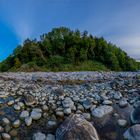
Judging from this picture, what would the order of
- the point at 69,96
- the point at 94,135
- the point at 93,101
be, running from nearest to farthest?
the point at 94,135, the point at 93,101, the point at 69,96

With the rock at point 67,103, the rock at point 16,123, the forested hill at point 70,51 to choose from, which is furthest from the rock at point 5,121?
the forested hill at point 70,51

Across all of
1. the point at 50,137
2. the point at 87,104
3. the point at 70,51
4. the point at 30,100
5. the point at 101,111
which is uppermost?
the point at 70,51

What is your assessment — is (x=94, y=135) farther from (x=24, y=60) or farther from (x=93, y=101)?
(x=24, y=60)

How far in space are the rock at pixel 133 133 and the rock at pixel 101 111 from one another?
2.07 feet

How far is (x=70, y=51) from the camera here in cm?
2723

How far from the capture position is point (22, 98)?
4.68 m

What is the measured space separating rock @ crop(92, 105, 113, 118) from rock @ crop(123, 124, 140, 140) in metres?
0.63

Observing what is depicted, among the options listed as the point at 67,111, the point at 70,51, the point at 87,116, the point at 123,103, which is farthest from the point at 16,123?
the point at 70,51

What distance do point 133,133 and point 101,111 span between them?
0.86m

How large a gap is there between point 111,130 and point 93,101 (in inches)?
37.9

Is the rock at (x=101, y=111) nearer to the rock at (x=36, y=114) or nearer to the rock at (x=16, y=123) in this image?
the rock at (x=36, y=114)

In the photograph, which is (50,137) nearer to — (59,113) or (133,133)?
(59,113)

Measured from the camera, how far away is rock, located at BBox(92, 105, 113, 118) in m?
3.95

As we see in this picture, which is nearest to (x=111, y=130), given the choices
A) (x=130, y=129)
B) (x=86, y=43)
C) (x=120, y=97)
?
(x=130, y=129)
